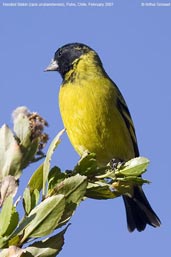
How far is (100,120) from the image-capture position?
14.2 feet

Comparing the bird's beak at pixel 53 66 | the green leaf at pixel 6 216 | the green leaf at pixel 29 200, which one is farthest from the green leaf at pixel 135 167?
→ the bird's beak at pixel 53 66

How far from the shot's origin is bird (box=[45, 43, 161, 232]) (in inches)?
168

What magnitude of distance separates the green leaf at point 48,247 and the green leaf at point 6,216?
0.18 feet

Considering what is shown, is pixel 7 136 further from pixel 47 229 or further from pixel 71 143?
pixel 71 143

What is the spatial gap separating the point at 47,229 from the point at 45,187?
0.17m

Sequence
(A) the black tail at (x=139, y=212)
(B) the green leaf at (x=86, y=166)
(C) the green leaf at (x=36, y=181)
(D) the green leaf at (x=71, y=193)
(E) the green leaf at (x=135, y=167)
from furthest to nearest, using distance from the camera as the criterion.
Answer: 1. (A) the black tail at (x=139, y=212)
2. (E) the green leaf at (x=135, y=167)
3. (B) the green leaf at (x=86, y=166)
4. (C) the green leaf at (x=36, y=181)
5. (D) the green leaf at (x=71, y=193)

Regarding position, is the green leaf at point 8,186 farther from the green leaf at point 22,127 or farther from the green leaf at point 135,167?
the green leaf at point 135,167

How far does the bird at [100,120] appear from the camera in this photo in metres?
4.26

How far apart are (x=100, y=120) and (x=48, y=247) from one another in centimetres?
334

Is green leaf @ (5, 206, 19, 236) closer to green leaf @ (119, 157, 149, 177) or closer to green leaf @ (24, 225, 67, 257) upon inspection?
green leaf @ (24, 225, 67, 257)

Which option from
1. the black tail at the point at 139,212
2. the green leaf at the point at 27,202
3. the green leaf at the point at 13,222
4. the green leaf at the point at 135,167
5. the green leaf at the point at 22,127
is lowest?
the green leaf at the point at 13,222

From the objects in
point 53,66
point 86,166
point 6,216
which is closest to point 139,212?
point 53,66

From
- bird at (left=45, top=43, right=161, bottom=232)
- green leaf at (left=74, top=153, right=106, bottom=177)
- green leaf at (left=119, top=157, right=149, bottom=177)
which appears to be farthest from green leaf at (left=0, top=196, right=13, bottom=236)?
bird at (left=45, top=43, right=161, bottom=232)

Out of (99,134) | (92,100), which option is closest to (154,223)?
(99,134)
